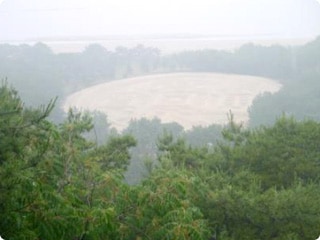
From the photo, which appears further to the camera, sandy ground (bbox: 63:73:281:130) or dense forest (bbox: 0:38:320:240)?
sandy ground (bbox: 63:73:281:130)

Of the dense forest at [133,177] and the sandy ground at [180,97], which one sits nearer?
the dense forest at [133,177]

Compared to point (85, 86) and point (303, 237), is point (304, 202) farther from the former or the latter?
point (85, 86)

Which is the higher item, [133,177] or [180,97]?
[180,97]

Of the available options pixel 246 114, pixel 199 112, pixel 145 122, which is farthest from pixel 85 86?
pixel 246 114

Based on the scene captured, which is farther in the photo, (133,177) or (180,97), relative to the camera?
(180,97)
